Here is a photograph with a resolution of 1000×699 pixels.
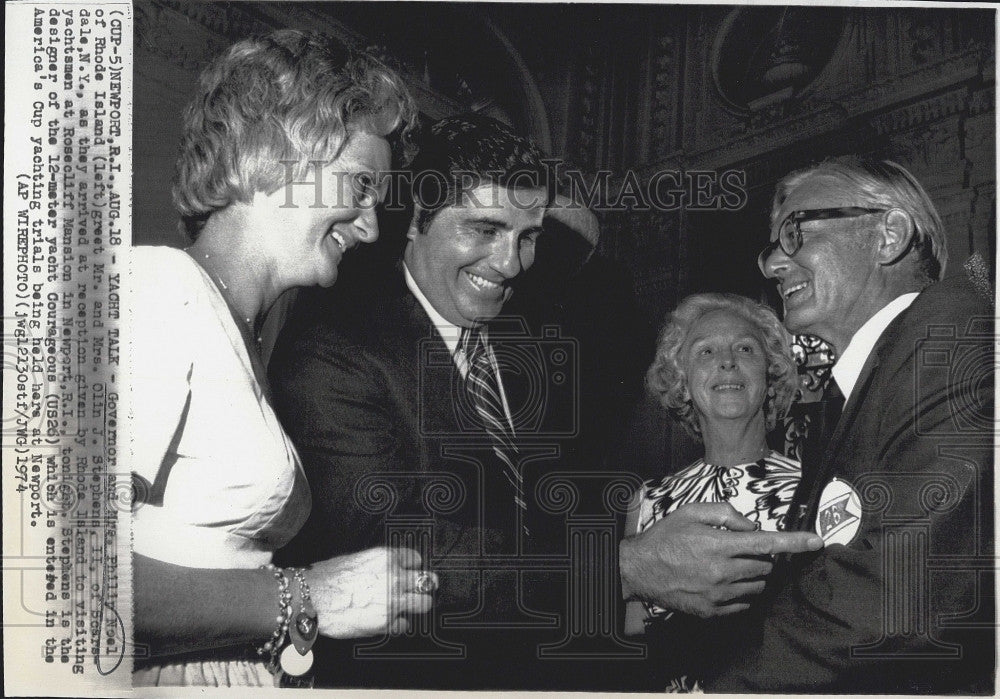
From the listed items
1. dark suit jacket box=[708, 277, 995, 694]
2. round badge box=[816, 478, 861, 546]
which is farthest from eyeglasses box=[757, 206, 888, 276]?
round badge box=[816, 478, 861, 546]

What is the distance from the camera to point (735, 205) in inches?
168

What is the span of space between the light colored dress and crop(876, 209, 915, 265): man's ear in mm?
2612

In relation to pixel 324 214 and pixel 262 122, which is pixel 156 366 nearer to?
pixel 324 214

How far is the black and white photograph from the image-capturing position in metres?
4.13

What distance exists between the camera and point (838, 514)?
4113 mm

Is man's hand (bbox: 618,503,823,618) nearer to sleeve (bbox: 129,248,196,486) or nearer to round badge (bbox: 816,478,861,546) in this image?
round badge (bbox: 816,478,861,546)

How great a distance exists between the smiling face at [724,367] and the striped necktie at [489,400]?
0.78m

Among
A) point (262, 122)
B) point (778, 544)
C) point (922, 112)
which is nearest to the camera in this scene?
point (778, 544)

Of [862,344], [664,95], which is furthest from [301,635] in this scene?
[664,95]

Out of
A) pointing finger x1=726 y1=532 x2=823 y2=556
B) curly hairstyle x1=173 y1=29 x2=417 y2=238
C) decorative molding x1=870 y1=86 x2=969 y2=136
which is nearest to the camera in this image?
pointing finger x1=726 y1=532 x2=823 y2=556

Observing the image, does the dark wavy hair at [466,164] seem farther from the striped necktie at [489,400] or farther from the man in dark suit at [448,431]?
the striped necktie at [489,400]

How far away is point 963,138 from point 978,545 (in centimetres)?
172

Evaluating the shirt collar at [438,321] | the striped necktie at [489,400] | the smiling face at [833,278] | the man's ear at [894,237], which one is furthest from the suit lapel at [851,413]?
the shirt collar at [438,321]

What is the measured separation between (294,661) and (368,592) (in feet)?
1.36
